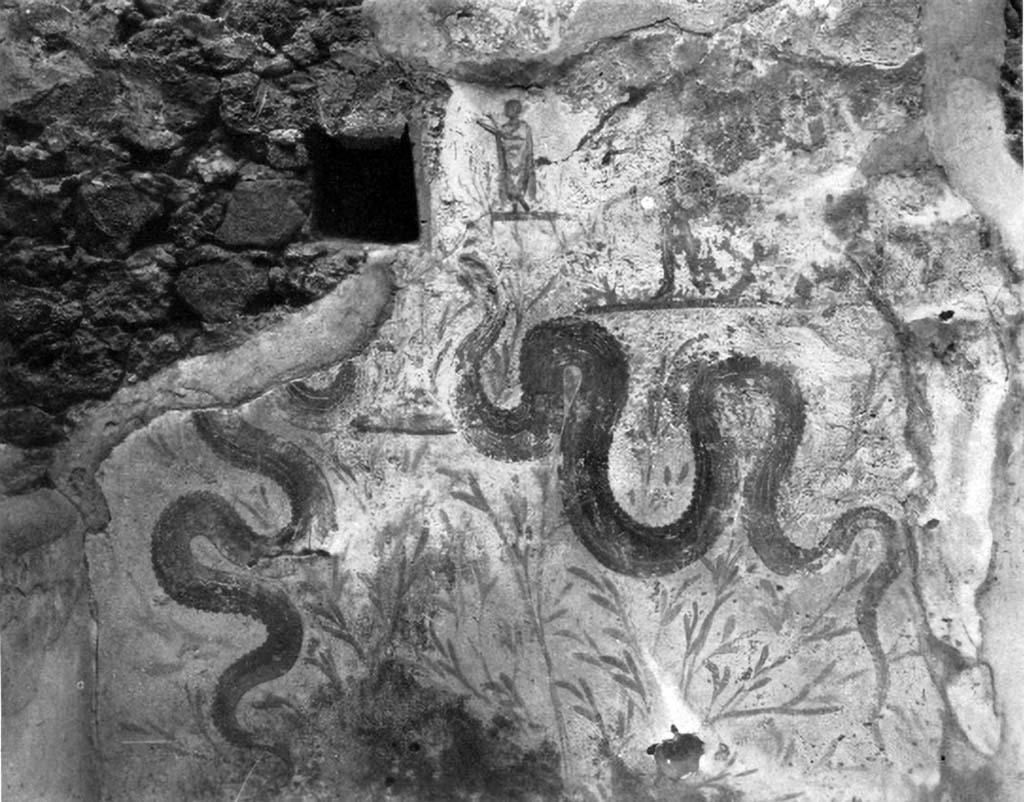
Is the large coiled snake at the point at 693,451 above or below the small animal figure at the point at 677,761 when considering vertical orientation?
above

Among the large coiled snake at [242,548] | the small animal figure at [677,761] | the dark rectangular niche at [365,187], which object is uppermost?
the dark rectangular niche at [365,187]

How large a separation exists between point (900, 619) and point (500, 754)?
1105mm

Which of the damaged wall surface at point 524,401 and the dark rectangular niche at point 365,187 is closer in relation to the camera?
the damaged wall surface at point 524,401

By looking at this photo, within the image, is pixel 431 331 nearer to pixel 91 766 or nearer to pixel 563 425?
pixel 563 425

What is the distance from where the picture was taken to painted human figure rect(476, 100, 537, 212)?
2.60 m

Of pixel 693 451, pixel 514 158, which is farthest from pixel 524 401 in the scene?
pixel 514 158

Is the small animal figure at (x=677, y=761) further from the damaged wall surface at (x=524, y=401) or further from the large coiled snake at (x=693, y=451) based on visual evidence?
the large coiled snake at (x=693, y=451)

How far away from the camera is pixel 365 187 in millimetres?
2799

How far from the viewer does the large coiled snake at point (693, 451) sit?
8.41 feet

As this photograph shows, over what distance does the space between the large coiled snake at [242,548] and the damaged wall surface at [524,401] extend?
0.01m

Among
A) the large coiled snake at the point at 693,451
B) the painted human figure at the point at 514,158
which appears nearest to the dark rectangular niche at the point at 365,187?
the painted human figure at the point at 514,158

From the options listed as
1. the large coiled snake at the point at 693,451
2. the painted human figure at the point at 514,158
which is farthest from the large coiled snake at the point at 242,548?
the painted human figure at the point at 514,158

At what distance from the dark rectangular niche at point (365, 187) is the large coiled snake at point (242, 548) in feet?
2.03

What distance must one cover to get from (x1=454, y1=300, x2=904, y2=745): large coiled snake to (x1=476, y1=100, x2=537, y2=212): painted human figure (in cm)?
35
